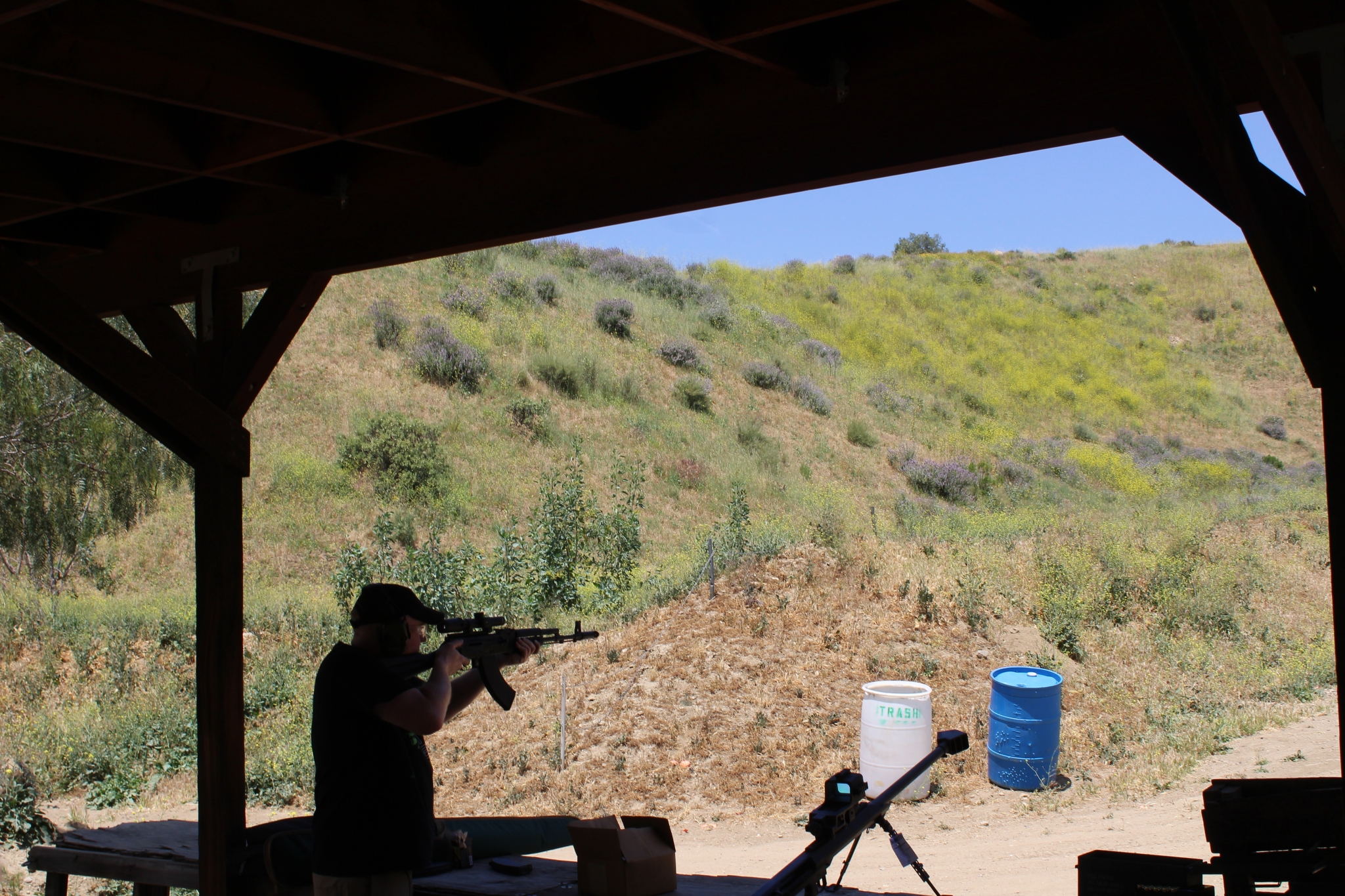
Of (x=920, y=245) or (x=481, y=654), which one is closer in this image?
(x=481, y=654)

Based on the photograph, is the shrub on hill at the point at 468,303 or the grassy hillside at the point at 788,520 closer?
the grassy hillside at the point at 788,520

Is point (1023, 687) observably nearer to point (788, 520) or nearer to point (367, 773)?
point (367, 773)

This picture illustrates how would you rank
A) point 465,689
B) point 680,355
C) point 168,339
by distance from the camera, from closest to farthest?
point 465,689 → point 168,339 → point 680,355

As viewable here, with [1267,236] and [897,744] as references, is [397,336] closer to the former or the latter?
[897,744]

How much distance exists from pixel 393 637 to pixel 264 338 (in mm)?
1738

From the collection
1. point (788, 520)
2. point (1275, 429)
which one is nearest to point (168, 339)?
point (788, 520)

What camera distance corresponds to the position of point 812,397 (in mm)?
25062

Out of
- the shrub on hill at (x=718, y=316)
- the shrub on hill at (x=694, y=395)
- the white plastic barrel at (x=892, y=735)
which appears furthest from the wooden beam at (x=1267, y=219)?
the shrub on hill at (x=718, y=316)

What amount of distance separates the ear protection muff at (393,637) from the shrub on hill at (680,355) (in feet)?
70.5

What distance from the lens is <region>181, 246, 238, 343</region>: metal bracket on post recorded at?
183 inches

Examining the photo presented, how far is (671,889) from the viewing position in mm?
3967

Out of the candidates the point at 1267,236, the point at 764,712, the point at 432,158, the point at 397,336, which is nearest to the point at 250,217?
the point at 432,158

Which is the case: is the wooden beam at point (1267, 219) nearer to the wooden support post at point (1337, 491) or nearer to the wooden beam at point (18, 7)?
the wooden support post at point (1337, 491)

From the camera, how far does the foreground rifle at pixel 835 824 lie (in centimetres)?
284
